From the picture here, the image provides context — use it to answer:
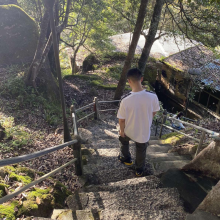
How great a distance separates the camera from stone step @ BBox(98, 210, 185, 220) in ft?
7.76

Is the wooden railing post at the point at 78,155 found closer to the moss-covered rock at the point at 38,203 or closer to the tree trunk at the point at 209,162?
the moss-covered rock at the point at 38,203

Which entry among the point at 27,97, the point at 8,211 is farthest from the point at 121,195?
the point at 27,97

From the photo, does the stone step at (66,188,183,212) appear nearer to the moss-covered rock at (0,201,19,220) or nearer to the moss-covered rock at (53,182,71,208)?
the moss-covered rock at (53,182,71,208)

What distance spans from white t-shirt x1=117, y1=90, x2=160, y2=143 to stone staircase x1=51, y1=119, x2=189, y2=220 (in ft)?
2.46

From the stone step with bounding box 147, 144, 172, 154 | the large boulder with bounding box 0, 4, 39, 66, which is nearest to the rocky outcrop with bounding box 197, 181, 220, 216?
the stone step with bounding box 147, 144, 172, 154

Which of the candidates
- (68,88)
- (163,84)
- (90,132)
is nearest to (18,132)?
(90,132)

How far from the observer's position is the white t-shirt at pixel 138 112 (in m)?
3.10

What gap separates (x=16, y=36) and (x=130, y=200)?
10.0m

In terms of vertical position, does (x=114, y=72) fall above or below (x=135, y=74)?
below

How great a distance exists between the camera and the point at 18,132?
518cm

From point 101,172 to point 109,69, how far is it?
1326cm

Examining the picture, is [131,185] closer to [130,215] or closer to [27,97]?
[130,215]

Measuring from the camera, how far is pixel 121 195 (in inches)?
113

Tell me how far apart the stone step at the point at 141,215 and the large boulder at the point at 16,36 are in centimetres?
907
